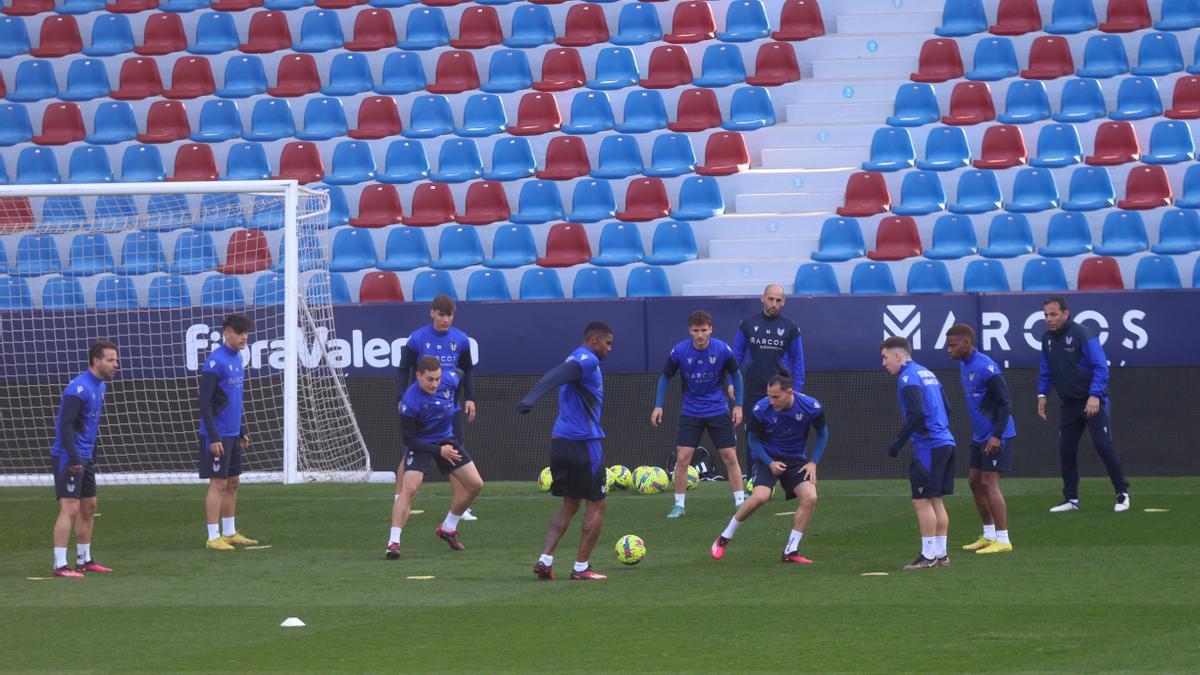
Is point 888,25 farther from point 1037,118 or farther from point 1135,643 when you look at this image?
point 1135,643

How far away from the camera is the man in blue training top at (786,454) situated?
12914 millimetres

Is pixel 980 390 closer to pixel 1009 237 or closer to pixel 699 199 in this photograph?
pixel 1009 237

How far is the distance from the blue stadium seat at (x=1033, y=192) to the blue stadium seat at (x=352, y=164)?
910 centimetres

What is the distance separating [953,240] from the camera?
21.9 m

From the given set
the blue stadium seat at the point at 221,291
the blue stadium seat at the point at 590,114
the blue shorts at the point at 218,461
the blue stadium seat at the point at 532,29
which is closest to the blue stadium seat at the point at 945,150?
the blue stadium seat at the point at 590,114

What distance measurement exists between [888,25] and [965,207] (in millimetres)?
4040

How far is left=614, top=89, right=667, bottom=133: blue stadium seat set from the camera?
24438 millimetres

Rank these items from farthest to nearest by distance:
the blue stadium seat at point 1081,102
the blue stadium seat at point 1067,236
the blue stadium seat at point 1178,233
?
the blue stadium seat at point 1081,102
the blue stadium seat at point 1067,236
the blue stadium seat at point 1178,233

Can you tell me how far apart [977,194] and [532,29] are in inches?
298

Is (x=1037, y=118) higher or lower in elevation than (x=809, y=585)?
higher

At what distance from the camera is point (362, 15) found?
86.9ft

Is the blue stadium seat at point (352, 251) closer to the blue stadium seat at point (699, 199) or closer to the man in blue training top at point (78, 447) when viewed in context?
the blue stadium seat at point (699, 199)

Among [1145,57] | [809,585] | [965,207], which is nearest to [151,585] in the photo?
[809,585]

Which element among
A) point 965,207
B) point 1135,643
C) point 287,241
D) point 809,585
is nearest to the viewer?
point 1135,643
